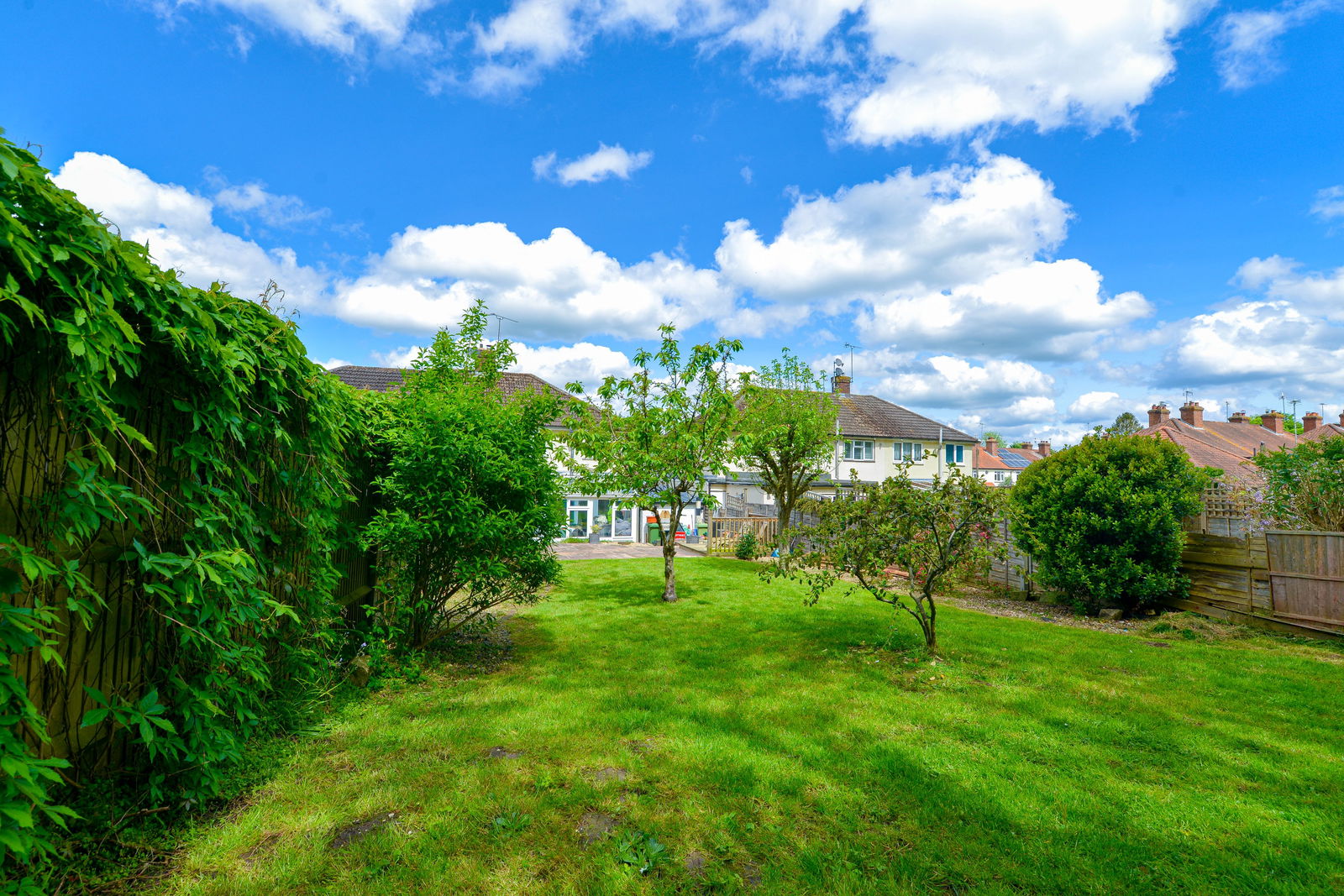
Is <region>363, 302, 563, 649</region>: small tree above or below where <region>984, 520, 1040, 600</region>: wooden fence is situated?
above

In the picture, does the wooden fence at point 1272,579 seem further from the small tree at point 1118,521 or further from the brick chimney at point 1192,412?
the brick chimney at point 1192,412

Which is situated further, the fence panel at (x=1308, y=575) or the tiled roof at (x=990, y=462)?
the tiled roof at (x=990, y=462)

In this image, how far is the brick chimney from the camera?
1447 inches

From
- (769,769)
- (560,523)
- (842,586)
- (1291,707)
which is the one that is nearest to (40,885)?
(769,769)

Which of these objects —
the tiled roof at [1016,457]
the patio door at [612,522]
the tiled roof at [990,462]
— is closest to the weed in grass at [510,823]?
the patio door at [612,522]

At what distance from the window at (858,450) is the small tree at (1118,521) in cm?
2465

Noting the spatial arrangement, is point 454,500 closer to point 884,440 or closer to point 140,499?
point 140,499

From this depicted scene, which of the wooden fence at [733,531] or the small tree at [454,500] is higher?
the small tree at [454,500]

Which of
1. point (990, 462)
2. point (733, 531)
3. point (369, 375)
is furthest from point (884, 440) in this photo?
point (990, 462)

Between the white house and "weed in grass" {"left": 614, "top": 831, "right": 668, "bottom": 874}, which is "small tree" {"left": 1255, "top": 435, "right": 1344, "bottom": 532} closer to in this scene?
"weed in grass" {"left": 614, "top": 831, "right": 668, "bottom": 874}

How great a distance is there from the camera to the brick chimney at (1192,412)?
36750mm

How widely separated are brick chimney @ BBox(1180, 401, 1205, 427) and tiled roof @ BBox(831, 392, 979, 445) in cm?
1219

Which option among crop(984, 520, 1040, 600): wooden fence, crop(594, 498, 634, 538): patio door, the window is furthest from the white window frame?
crop(984, 520, 1040, 600): wooden fence

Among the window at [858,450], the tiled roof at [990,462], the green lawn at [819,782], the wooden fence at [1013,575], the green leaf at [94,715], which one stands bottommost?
the green lawn at [819,782]
